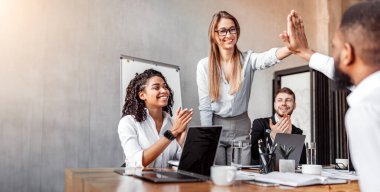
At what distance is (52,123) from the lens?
3.17m

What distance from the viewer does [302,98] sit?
4.24 m

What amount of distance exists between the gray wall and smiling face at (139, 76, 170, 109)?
1.17m

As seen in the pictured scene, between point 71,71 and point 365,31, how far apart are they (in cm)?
290

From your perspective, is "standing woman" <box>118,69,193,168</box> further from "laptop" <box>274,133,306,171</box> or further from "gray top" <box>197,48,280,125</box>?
"laptop" <box>274,133,306,171</box>

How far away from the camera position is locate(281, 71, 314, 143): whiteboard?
4.18m

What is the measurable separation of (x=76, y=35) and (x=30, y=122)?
0.85m

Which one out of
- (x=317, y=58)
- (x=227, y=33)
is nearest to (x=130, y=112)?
(x=227, y=33)

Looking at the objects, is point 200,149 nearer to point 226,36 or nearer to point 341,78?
point 341,78

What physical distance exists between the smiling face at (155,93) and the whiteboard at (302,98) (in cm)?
233

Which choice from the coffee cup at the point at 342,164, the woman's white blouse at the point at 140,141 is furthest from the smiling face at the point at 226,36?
the coffee cup at the point at 342,164

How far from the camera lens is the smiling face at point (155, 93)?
2.29 m

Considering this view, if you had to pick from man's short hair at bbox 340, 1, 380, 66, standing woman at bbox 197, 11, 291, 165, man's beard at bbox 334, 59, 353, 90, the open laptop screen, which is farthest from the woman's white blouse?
man's short hair at bbox 340, 1, 380, 66

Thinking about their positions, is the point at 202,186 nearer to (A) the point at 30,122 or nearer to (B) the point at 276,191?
(B) the point at 276,191

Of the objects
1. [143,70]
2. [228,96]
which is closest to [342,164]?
[228,96]
